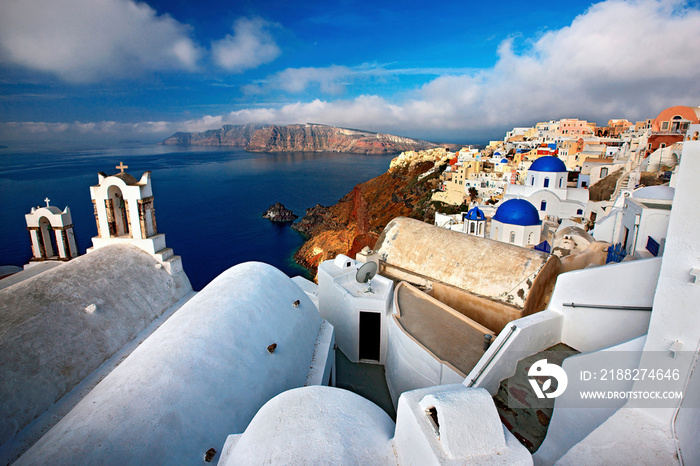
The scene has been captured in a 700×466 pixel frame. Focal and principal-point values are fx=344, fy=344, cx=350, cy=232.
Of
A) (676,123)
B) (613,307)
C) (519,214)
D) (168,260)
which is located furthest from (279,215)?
(613,307)

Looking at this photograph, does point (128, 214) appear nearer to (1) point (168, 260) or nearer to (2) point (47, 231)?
(1) point (168, 260)

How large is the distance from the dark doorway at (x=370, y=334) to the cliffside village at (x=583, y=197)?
810 cm

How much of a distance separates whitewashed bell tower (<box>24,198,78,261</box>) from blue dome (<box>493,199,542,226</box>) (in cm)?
2222

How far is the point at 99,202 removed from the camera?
11.2 m

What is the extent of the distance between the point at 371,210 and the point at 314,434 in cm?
6366

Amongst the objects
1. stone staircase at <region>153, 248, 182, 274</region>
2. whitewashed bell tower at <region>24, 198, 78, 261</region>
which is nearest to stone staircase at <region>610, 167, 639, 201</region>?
stone staircase at <region>153, 248, 182, 274</region>

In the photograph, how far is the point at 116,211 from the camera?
458 inches

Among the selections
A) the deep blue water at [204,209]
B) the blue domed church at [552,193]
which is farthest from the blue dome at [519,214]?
the deep blue water at [204,209]

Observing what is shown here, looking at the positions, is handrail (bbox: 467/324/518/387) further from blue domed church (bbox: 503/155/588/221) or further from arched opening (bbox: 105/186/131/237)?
blue domed church (bbox: 503/155/588/221)

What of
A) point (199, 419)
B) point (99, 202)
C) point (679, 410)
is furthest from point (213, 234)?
point (679, 410)

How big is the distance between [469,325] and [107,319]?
9.34 m

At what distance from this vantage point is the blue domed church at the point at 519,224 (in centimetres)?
2142

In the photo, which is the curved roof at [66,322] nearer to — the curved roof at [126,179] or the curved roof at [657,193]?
the curved roof at [126,179]

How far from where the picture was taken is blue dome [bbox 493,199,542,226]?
21433 mm
